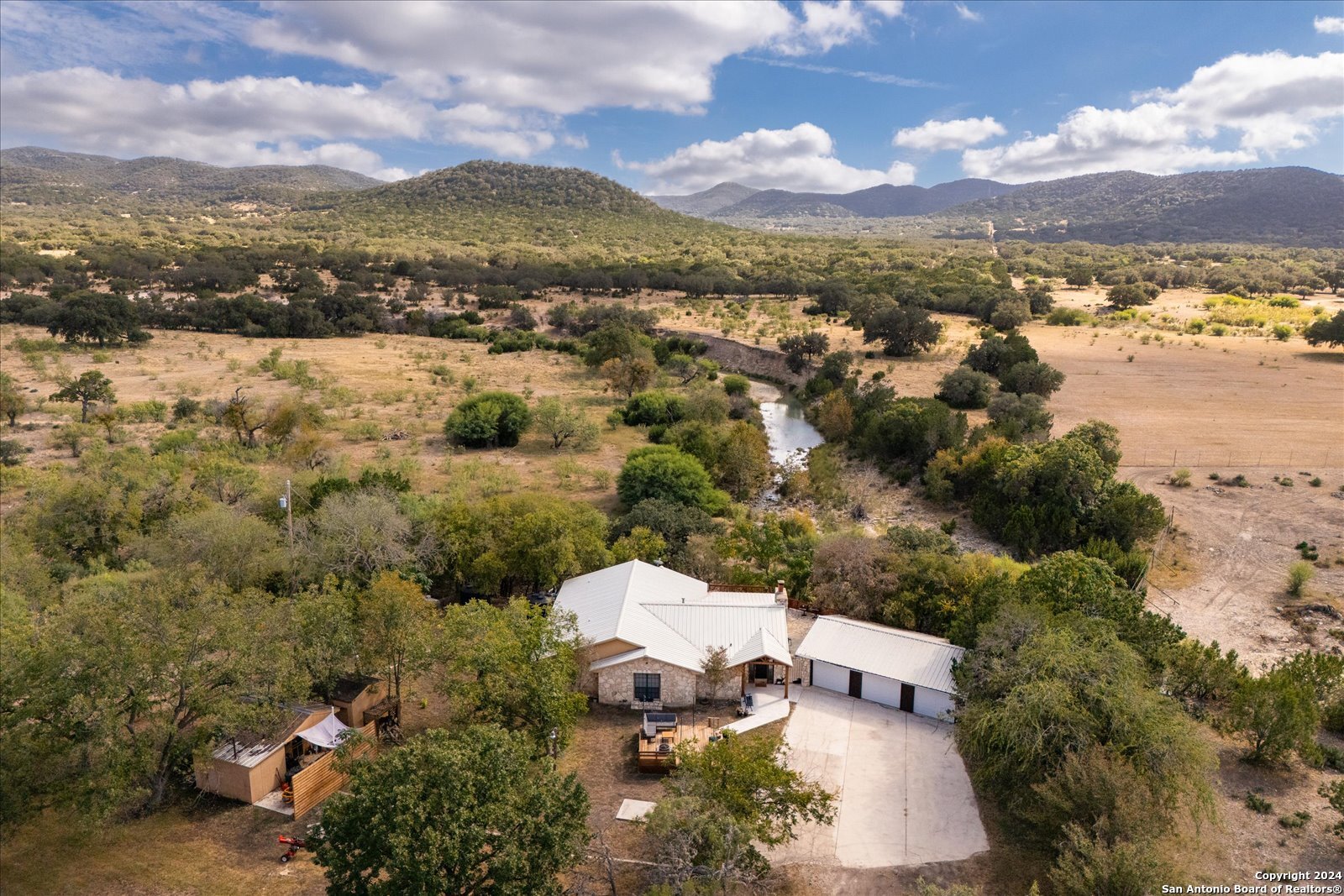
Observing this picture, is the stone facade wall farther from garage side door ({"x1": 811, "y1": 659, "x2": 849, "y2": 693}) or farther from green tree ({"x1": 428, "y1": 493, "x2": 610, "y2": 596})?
green tree ({"x1": 428, "y1": 493, "x2": 610, "y2": 596})

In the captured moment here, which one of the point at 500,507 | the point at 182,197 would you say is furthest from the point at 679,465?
Result: the point at 182,197

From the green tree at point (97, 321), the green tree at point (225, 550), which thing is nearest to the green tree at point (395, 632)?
the green tree at point (225, 550)

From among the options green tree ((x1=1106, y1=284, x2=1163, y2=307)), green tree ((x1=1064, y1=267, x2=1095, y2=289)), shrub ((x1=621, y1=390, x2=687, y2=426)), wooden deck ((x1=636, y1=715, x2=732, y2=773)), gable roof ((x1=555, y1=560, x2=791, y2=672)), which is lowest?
wooden deck ((x1=636, y1=715, x2=732, y2=773))

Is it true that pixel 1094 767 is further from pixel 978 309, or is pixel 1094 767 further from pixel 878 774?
pixel 978 309

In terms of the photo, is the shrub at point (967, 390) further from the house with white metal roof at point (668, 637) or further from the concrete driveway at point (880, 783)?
the concrete driveway at point (880, 783)

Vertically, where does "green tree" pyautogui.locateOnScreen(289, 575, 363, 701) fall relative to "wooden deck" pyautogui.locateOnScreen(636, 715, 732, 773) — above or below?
above

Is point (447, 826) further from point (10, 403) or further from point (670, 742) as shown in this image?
point (10, 403)

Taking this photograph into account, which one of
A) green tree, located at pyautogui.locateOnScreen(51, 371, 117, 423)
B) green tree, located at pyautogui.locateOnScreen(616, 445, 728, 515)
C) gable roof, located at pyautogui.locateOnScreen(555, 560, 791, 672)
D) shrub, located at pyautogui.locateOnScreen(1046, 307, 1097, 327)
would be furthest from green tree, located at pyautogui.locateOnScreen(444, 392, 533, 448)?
shrub, located at pyautogui.locateOnScreen(1046, 307, 1097, 327)
